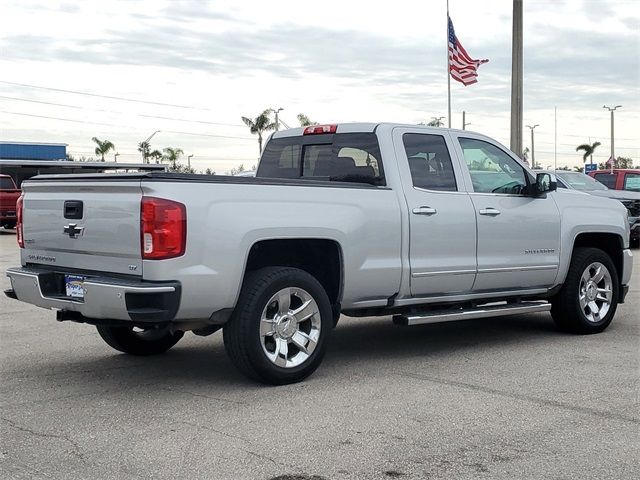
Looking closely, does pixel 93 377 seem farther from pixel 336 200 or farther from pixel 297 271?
pixel 336 200

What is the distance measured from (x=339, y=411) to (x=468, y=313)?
225cm

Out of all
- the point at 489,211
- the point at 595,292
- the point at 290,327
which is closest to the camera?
the point at 290,327

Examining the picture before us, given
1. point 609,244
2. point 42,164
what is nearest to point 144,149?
point 42,164

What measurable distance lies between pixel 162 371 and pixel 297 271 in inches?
56.3

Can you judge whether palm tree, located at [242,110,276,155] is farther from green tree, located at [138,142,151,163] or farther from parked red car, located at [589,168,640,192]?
parked red car, located at [589,168,640,192]

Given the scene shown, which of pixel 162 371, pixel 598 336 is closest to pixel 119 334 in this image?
pixel 162 371

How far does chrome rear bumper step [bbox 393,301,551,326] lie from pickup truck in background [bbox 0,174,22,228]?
877 inches

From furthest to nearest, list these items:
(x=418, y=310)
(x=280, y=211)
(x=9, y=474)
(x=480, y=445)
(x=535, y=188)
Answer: (x=535, y=188) < (x=418, y=310) < (x=280, y=211) < (x=480, y=445) < (x=9, y=474)

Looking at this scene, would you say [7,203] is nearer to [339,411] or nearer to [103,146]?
[339,411]

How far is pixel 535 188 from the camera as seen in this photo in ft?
26.6

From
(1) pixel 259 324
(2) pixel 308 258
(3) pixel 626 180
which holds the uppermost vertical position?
(3) pixel 626 180

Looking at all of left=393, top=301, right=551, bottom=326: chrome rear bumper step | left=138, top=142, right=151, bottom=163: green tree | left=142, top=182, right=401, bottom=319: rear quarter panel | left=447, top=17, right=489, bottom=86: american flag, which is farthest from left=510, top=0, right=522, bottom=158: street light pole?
left=138, top=142, right=151, bottom=163: green tree

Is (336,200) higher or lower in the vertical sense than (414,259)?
higher

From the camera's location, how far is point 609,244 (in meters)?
9.09
